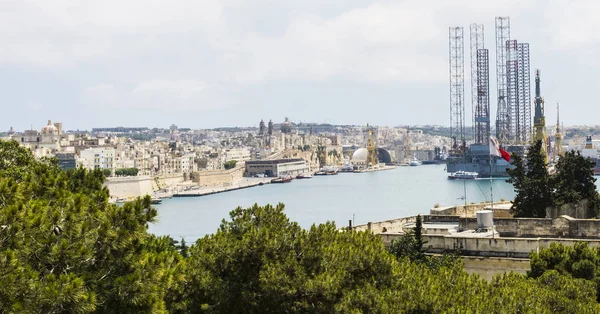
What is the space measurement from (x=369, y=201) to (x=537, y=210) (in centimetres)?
3591

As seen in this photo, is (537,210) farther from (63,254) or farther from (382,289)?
(63,254)

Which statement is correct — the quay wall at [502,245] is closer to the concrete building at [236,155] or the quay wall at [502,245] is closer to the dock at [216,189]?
the dock at [216,189]

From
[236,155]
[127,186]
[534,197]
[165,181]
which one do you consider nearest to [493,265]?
[534,197]

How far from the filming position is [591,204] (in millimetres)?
10891

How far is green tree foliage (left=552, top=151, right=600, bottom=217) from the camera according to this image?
1071 centimetres

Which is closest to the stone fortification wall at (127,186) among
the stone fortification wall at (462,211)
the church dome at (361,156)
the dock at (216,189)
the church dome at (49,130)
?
the dock at (216,189)

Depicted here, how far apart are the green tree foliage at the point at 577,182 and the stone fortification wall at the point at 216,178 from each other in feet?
198

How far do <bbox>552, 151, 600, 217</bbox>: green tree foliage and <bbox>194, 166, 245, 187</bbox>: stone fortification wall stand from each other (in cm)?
6043

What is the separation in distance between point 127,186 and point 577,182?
1994 inches

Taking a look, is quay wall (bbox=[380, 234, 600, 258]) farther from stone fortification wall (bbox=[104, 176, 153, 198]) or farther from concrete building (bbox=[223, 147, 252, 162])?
concrete building (bbox=[223, 147, 252, 162])

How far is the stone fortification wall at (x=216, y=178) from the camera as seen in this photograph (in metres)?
71.6

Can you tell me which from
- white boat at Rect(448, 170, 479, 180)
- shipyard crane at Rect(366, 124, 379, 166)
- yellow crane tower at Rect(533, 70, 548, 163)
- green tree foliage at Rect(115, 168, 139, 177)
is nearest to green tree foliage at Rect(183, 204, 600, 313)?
yellow crane tower at Rect(533, 70, 548, 163)

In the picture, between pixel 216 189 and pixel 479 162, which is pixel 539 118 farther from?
pixel 216 189

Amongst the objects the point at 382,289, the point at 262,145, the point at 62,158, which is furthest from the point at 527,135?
the point at 382,289
